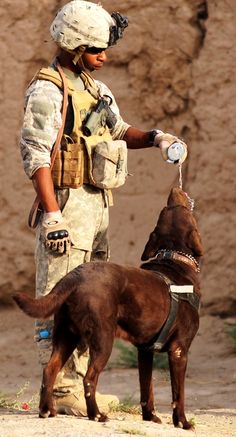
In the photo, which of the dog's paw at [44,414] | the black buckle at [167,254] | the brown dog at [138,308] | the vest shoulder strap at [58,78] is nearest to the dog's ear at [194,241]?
the brown dog at [138,308]

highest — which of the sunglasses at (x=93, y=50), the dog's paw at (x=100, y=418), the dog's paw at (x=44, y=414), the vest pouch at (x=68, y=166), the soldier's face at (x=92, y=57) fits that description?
the sunglasses at (x=93, y=50)

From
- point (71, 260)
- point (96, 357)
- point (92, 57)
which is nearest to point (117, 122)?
point (92, 57)

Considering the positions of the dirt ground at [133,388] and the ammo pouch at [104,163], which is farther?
the ammo pouch at [104,163]

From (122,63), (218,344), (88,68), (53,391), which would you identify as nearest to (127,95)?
(122,63)

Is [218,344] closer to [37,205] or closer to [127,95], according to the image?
[127,95]

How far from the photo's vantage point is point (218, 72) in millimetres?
9648

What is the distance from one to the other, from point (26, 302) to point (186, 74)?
4.26 meters

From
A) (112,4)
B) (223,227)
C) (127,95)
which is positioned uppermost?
(112,4)

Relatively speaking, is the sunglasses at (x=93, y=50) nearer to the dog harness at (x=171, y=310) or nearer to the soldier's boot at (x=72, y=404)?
the dog harness at (x=171, y=310)

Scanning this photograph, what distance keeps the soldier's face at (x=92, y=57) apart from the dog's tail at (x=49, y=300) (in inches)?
47.2

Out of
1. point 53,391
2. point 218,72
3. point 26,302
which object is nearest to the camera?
point 26,302

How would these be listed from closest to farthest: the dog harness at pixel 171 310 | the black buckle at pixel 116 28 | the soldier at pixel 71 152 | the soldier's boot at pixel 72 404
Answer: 1. the dog harness at pixel 171 310
2. the soldier at pixel 71 152
3. the soldier's boot at pixel 72 404
4. the black buckle at pixel 116 28

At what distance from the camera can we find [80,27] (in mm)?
6523

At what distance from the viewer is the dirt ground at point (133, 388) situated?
5918 millimetres
